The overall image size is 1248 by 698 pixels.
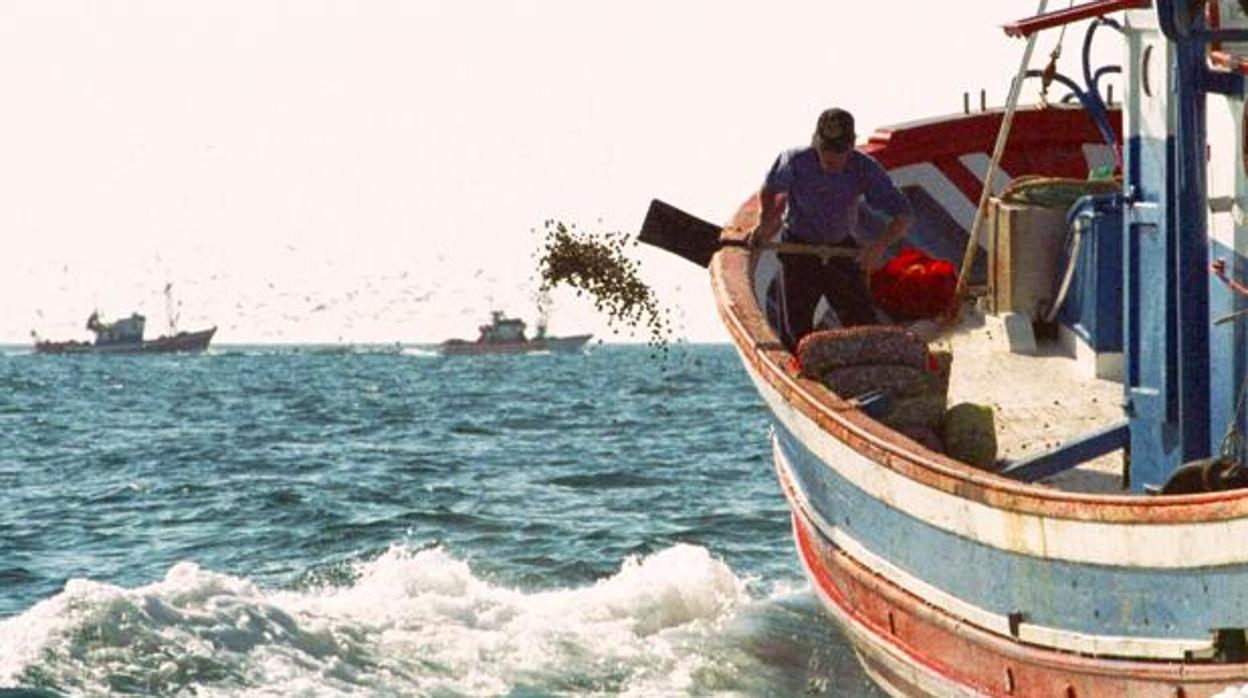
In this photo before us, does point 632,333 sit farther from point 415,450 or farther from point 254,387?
point 254,387

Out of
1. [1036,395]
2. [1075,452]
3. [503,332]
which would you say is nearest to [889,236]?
[1036,395]

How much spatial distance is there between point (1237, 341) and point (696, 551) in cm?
906

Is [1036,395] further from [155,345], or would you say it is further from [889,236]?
[155,345]

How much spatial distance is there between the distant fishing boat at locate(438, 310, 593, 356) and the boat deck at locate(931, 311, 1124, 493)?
16667cm

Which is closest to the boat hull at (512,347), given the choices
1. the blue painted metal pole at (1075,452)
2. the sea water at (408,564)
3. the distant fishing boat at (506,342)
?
the distant fishing boat at (506,342)

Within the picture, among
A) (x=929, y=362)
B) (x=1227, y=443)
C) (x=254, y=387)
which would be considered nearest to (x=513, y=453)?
(x=929, y=362)

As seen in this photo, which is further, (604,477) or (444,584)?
(604,477)

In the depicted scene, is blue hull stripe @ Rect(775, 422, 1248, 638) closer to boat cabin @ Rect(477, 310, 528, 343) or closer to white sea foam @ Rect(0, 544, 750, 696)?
white sea foam @ Rect(0, 544, 750, 696)

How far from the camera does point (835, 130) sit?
514 inches

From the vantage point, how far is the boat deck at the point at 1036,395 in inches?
502

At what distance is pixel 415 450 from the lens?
3731 cm

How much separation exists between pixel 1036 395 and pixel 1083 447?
2100 mm

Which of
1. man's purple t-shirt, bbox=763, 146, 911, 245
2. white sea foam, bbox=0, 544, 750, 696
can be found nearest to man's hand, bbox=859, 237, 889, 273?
man's purple t-shirt, bbox=763, 146, 911, 245

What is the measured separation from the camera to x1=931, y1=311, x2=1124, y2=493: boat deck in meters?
12.8
